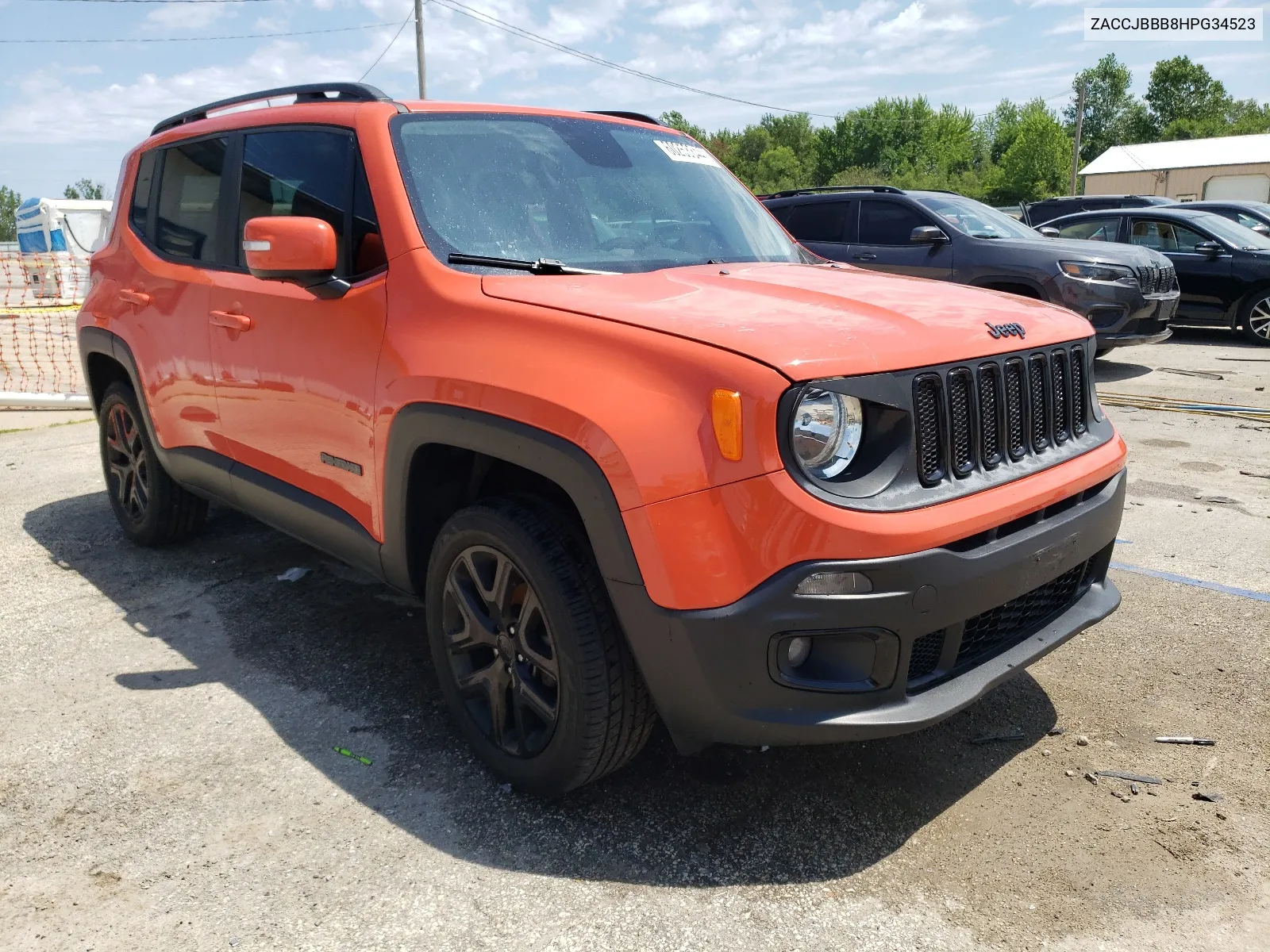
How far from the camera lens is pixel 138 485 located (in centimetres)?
483

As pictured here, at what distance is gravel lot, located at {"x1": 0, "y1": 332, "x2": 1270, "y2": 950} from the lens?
2.26 meters

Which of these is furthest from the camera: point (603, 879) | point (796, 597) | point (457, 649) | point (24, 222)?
point (24, 222)

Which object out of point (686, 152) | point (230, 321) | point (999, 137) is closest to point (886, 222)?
point (686, 152)

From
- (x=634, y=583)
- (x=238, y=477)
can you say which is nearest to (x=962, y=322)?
(x=634, y=583)

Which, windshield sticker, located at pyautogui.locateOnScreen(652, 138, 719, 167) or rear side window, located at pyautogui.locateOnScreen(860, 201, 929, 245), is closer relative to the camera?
windshield sticker, located at pyautogui.locateOnScreen(652, 138, 719, 167)

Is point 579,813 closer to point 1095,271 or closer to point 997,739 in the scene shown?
point 997,739

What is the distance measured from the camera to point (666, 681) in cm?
227

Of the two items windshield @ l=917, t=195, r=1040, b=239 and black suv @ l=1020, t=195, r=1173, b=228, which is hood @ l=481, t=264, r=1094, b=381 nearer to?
windshield @ l=917, t=195, r=1040, b=239

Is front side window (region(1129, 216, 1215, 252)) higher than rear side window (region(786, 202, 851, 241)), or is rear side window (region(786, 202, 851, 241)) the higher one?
rear side window (region(786, 202, 851, 241))

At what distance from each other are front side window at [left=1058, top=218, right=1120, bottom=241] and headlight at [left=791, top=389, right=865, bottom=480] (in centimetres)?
1153

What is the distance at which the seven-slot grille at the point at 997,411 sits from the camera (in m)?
2.32

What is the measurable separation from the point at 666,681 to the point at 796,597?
1.26 feet

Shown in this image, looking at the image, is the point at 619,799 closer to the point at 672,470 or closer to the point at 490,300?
the point at 672,470

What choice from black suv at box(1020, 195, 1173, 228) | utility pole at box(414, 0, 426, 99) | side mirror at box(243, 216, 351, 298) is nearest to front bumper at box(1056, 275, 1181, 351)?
side mirror at box(243, 216, 351, 298)
